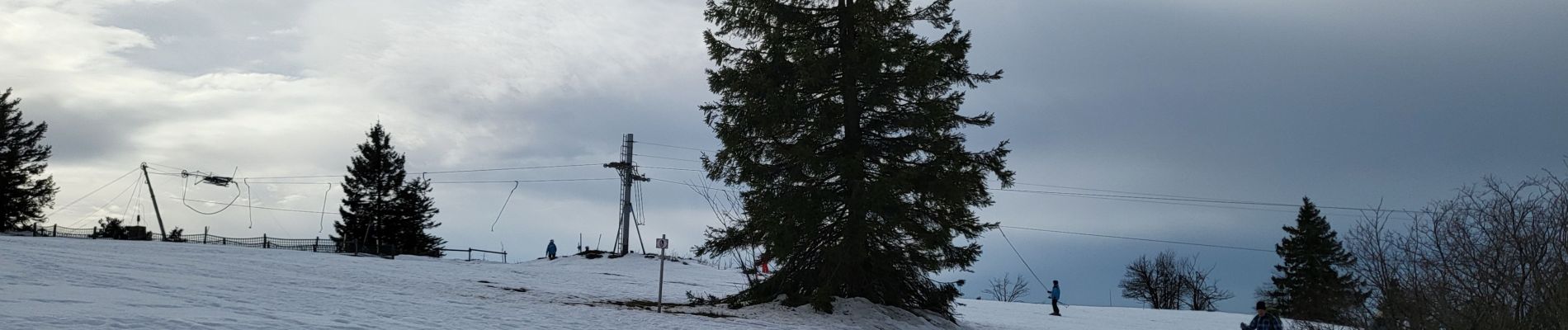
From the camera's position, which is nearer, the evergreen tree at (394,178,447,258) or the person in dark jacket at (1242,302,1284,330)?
the person in dark jacket at (1242,302,1284,330)

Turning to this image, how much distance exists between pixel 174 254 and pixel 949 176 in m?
24.0

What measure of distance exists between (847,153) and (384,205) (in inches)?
2144

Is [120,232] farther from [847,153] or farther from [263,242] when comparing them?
[847,153]

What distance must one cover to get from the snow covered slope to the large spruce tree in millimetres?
31217

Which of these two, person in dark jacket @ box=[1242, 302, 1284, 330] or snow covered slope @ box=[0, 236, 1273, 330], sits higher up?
person in dark jacket @ box=[1242, 302, 1284, 330]

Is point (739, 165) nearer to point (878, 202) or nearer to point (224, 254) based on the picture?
point (878, 202)

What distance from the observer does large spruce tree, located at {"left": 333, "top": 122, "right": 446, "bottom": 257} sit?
221 ft

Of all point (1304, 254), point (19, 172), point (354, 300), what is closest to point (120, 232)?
point (19, 172)

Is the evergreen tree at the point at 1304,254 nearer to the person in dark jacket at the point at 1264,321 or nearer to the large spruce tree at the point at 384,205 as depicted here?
the person in dark jacket at the point at 1264,321

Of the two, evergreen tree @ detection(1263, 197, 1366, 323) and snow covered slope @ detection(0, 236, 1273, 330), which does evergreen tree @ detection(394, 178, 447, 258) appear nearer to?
snow covered slope @ detection(0, 236, 1273, 330)

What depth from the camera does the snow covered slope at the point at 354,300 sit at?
43.8ft

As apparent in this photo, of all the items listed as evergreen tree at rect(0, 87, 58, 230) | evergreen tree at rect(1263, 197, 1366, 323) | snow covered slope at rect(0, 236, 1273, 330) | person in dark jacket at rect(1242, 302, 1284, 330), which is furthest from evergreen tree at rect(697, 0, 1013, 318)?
evergreen tree at rect(0, 87, 58, 230)

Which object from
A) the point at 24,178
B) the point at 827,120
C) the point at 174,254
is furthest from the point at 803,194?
the point at 24,178

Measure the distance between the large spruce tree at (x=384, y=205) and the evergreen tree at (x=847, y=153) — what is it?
49791 mm
